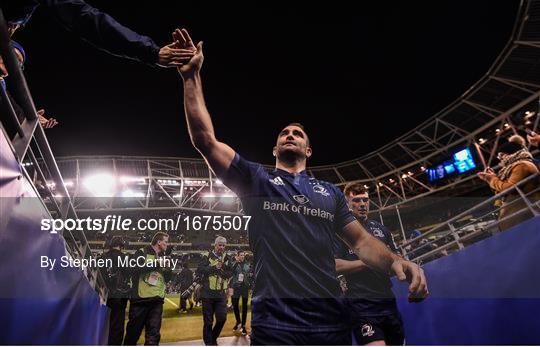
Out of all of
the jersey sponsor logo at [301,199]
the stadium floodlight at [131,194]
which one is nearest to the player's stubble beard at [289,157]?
the jersey sponsor logo at [301,199]

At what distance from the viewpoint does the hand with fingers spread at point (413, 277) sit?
6.07 ft

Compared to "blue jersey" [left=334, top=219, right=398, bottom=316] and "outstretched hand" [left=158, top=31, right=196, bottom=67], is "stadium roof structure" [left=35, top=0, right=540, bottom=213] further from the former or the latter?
"outstretched hand" [left=158, top=31, right=196, bottom=67]

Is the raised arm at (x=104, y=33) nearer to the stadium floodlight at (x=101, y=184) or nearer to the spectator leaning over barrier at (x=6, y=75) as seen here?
the spectator leaning over barrier at (x=6, y=75)

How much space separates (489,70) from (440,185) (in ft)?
28.1

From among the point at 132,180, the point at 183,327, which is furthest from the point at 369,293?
the point at 132,180

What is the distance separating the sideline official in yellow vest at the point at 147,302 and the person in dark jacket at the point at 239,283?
127 inches

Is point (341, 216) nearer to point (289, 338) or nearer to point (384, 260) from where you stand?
point (384, 260)

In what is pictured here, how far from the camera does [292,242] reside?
1961 millimetres

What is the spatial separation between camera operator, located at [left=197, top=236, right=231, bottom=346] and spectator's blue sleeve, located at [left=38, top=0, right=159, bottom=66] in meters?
5.31

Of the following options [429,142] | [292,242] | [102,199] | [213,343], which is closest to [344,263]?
[292,242]

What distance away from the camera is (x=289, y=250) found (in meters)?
1.94

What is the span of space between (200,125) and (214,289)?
554cm

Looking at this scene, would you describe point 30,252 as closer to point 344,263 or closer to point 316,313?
point 316,313

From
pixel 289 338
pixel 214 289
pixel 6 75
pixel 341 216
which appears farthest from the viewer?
pixel 214 289
